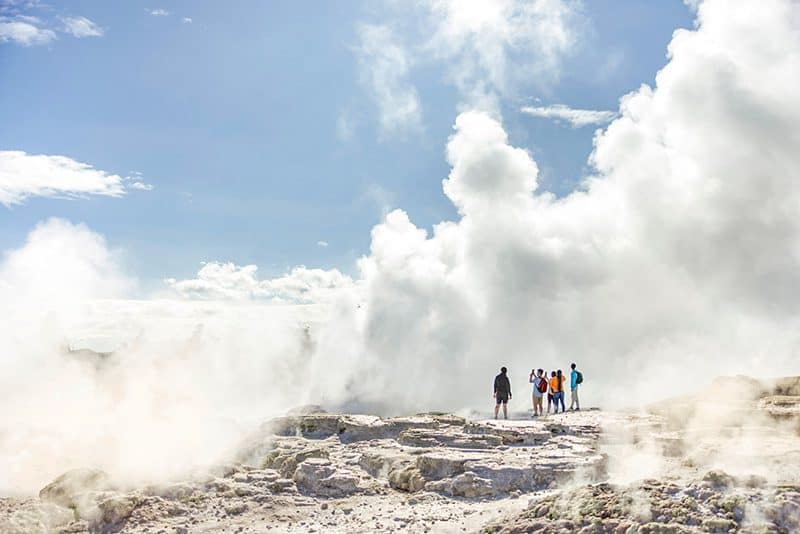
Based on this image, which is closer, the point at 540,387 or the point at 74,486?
the point at 74,486

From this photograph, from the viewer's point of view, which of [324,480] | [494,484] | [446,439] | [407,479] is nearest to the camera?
[494,484]

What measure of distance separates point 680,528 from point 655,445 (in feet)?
21.3

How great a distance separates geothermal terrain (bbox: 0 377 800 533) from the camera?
10.1 meters

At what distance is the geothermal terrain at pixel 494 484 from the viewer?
10141mm

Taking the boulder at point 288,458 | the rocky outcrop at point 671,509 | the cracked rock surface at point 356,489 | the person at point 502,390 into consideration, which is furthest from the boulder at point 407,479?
the person at point 502,390

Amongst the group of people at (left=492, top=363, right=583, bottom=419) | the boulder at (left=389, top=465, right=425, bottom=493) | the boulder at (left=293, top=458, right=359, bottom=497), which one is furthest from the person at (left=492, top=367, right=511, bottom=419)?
the boulder at (left=293, top=458, right=359, bottom=497)

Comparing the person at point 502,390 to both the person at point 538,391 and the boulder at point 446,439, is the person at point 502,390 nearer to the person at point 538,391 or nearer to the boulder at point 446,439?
the person at point 538,391

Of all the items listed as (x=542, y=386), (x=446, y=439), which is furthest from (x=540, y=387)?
(x=446, y=439)

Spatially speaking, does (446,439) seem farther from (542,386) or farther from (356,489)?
(542,386)

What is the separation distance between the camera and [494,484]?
560 inches

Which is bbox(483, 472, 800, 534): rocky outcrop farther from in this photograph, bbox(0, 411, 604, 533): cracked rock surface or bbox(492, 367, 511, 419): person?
bbox(492, 367, 511, 419): person

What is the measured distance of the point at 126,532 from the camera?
13.6 meters

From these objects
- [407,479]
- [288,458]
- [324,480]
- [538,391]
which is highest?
[538,391]

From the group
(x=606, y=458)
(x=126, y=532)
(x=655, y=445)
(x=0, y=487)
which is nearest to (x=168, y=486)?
(x=126, y=532)
